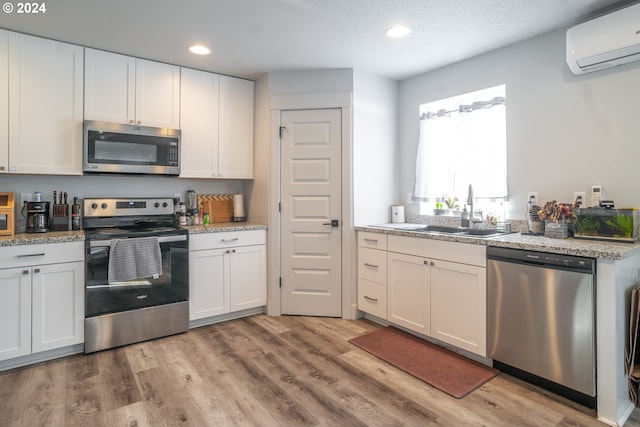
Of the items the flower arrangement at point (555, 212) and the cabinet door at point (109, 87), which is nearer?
the flower arrangement at point (555, 212)

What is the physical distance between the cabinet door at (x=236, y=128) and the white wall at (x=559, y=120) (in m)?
2.08

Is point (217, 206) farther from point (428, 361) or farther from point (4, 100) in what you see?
point (428, 361)

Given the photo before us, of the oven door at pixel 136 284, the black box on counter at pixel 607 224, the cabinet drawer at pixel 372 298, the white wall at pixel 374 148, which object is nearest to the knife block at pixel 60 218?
the oven door at pixel 136 284

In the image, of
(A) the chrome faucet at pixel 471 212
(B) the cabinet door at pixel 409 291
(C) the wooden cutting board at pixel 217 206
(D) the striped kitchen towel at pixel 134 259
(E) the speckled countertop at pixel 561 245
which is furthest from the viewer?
(C) the wooden cutting board at pixel 217 206

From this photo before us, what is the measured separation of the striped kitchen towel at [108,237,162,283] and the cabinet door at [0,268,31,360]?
505mm

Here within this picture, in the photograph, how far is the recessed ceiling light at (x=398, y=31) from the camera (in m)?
2.57

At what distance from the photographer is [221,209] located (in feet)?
12.4

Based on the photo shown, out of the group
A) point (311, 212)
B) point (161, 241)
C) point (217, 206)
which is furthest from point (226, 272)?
point (311, 212)

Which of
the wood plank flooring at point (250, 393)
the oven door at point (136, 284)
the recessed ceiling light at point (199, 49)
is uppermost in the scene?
the recessed ceiling light at point (199, 49)

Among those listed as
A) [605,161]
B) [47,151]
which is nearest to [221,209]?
[47,151]

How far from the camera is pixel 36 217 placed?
2.79 metres

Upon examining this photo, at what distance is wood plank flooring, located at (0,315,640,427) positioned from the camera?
1907 mm

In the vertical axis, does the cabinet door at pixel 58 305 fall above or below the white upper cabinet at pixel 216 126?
below

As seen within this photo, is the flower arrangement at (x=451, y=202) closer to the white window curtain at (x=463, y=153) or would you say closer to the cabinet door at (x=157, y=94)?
the white window curtain at (x=463, y=153)
